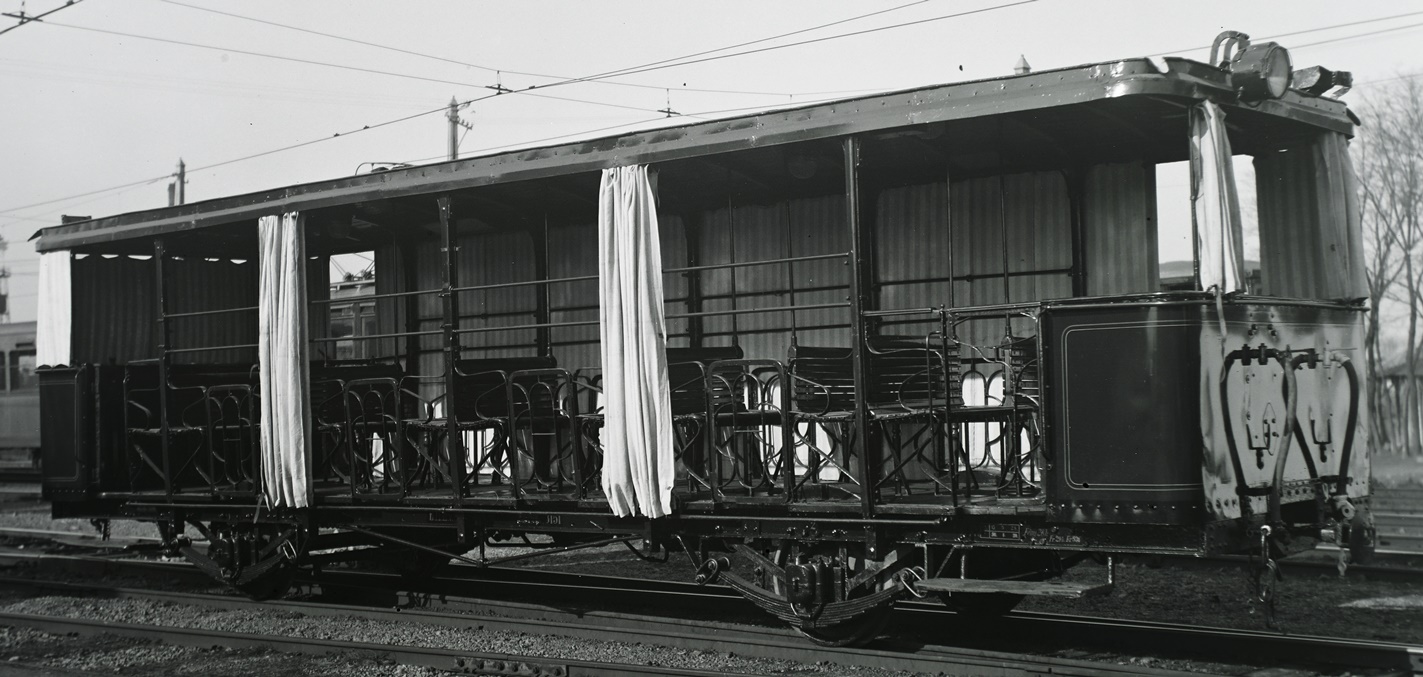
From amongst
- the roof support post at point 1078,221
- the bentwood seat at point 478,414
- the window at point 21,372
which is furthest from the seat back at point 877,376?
the window at point 21,372

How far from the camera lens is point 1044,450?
19.0 feet

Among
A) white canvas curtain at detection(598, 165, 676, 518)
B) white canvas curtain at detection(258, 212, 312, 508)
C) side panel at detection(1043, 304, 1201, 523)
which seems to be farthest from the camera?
white canvas curtain at detection(258, 212, 312, 508)

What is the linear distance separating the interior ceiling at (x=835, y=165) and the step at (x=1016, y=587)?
2580mm

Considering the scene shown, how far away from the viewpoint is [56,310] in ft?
34.3

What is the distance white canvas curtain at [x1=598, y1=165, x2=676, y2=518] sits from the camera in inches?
277

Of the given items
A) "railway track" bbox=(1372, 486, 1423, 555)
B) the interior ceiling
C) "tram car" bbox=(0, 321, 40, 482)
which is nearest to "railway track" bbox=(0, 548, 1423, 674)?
"railway track" bbox=(1372, 486, 1423, 555)

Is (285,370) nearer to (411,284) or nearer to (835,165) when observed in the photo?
(411,284)

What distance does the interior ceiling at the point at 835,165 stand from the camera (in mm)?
6863

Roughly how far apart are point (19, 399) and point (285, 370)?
15.3m

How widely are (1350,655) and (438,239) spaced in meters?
9.06

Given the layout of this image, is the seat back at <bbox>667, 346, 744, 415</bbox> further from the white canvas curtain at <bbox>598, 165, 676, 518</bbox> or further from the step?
the step

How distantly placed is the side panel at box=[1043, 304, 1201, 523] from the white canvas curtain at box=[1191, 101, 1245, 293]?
370 mm

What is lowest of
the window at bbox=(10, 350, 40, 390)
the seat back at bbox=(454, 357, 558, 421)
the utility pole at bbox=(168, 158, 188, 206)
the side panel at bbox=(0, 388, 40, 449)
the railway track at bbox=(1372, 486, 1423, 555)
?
the railway track at bbox=(1372, 486, 1423, 555)

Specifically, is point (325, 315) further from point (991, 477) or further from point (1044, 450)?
point (1044, 450)
